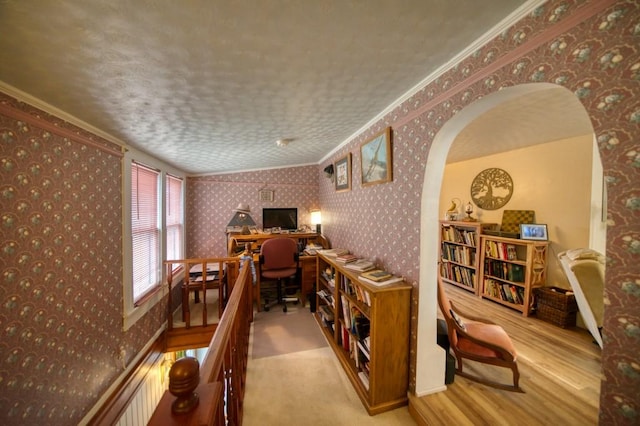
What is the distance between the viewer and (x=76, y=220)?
1.73m

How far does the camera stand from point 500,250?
334cm

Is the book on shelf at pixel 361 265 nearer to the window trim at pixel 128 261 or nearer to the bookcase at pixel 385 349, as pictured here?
the bookcase at pixel 385 349

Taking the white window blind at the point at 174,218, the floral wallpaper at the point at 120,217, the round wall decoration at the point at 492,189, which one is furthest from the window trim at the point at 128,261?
the round wall decoration at the point at 492,189

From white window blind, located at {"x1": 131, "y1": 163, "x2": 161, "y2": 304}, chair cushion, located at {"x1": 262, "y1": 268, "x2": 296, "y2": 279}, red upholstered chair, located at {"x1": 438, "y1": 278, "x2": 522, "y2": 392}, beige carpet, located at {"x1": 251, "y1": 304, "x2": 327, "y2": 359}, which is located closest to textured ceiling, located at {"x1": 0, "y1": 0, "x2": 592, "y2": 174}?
white window blind, located at {"x1": 131, "y1": 163, "x2": 161, "y2": 304}

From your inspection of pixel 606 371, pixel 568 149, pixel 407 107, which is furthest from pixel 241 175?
pixel 568 149

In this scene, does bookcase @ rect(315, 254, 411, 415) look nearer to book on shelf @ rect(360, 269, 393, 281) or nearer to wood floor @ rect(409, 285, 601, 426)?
book on shelf @ rect(360, 269, 393, 281)

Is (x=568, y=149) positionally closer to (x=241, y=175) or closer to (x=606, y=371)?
(x=606, y=371)

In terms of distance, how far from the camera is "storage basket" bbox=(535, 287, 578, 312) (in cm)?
264

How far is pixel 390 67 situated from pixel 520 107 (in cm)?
156

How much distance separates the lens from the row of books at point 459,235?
378 cm

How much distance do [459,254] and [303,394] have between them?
3.56 metres

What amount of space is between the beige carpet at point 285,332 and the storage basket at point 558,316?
286cm

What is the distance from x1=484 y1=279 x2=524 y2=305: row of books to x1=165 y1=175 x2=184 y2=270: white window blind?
16.8ft

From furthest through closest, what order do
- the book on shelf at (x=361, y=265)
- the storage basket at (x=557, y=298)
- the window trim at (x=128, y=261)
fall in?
the storage basket at (x=557, y=298)
the window trim at (x=128, y=261)
the book on shelf at (x=361, y=265)
